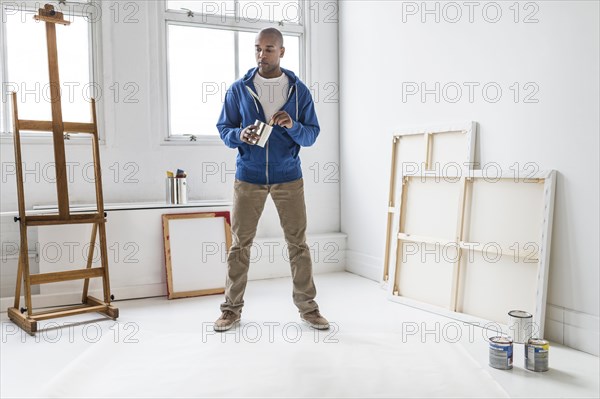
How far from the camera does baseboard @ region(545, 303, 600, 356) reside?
2.81m

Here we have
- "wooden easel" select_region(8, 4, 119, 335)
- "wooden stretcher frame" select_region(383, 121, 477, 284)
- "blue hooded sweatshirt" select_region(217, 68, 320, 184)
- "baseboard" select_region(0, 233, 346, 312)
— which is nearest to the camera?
"blue hooded sweatshirt" select_region(217, 68, 320, 184)

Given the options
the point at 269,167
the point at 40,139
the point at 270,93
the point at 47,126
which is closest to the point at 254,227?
the point at 269,167

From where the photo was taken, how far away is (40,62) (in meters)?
4.00

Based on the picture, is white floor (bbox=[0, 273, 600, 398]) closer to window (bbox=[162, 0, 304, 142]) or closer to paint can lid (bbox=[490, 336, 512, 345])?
paint can lid (bbox=[490, 336, 512, 345])

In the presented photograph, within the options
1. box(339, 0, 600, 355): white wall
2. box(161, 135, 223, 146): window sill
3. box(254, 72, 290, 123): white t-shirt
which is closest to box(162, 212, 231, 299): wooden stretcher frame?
box(161, 135, 223, 146): window sill

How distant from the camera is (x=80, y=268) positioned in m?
3.78

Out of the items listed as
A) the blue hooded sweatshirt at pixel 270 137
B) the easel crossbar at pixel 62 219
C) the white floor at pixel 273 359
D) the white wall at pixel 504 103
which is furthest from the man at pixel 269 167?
the white wall at pixel 504 103

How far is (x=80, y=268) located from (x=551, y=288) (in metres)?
2.85

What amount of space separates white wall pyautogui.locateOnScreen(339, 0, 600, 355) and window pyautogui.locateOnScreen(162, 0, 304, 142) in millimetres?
866

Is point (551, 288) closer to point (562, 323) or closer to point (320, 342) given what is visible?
point (562, 323)

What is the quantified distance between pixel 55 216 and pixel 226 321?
3.88 ft

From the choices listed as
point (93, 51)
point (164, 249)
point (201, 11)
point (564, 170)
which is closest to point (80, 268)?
point (164, 249)

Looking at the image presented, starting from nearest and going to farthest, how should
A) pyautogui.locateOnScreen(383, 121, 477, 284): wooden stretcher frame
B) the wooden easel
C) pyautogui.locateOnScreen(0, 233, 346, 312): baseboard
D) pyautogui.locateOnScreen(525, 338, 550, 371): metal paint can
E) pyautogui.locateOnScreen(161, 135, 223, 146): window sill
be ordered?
pyautogui.locateOnScreen(525, 338, 550, 371): metal paint can
the wooden easel
pyautogui.locateOnScreen(383, 121, 477, 284): wooden stretcher frame
pyautogui.locateOnScreen(0, 233, 346, 312): baseboard
pyautogui.locateOnScreen(161, 135, 223, 146): window sill

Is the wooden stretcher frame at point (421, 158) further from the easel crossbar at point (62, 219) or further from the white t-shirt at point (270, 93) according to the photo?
the easel crossbar at point (62, 219)
